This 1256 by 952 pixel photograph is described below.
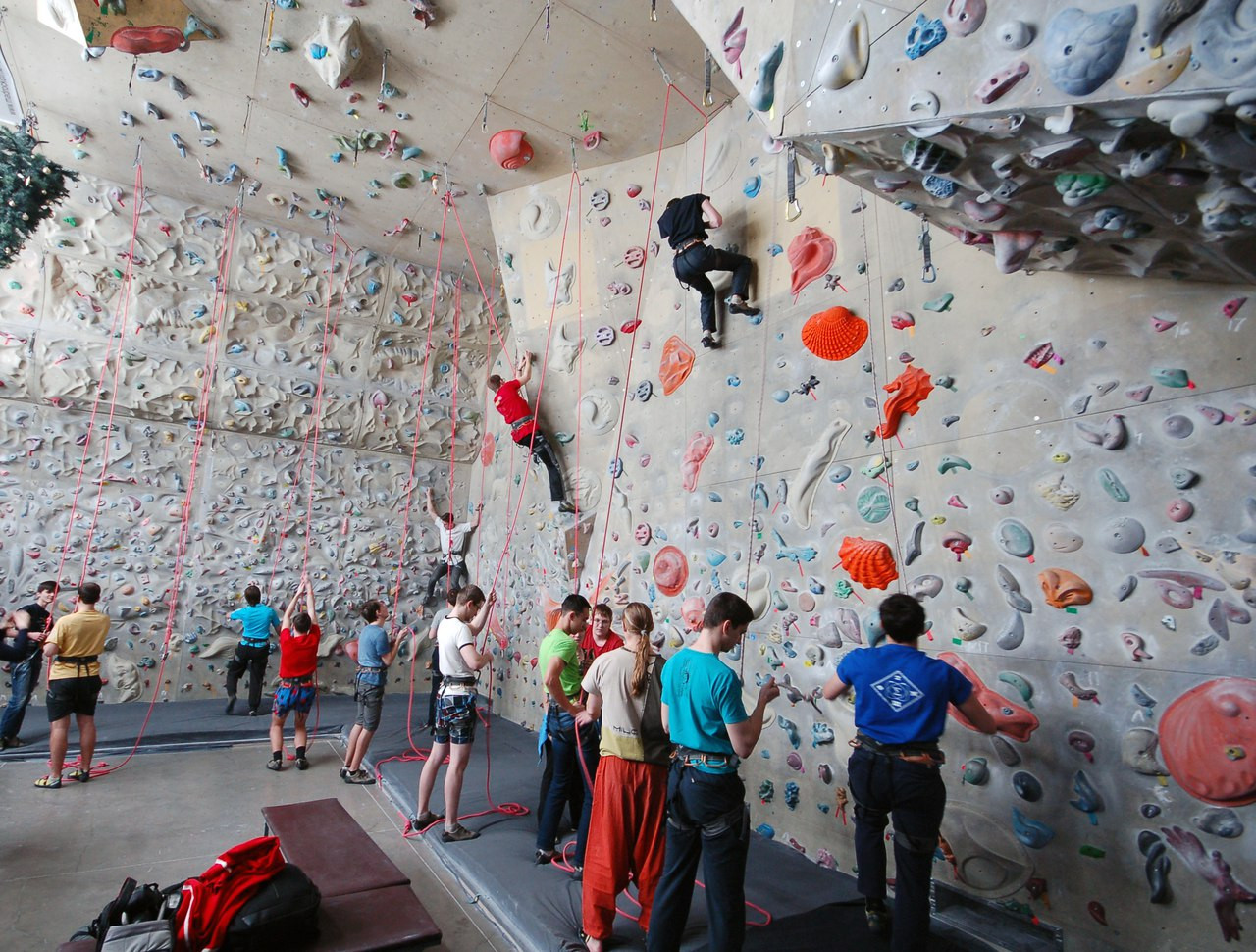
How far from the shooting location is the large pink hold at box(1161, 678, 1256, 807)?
2.16 meters

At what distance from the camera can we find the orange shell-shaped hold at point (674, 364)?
4.72m

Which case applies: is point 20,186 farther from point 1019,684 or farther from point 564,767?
point 1019,684

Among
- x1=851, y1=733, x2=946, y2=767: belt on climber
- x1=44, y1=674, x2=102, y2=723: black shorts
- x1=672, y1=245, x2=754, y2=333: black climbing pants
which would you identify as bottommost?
x1=44, y1=674, x2=102, y2=723: black shorts

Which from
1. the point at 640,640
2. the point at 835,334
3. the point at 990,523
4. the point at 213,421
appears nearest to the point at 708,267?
the point at 835,334

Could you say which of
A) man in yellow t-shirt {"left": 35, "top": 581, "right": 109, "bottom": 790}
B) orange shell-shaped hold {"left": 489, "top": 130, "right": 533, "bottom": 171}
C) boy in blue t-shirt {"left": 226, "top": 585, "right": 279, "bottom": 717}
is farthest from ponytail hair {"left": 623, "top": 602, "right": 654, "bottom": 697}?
boy in blue t-shirt {"left": 226, "top": 585, "right": 279, "bottom": 717}

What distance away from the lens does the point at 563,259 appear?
227 inches

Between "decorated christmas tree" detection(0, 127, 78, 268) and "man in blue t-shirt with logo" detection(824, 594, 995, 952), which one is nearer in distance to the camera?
"man in blue t-shirt with logo" detection(824, 594, 995, 952)

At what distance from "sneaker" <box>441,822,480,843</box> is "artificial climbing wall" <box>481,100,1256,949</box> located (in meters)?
1.50

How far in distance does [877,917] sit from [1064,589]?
4.59 ft

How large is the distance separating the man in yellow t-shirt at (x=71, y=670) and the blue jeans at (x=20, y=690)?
2.84 ft

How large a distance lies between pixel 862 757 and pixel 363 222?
21.9 feet

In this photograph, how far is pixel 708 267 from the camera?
166 inches

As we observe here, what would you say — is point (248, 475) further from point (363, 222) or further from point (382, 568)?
point (363, 222)

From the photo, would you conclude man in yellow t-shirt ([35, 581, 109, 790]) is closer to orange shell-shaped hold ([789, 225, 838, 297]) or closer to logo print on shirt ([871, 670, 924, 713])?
logo print on shirt ([871, 670, 924, 713])
